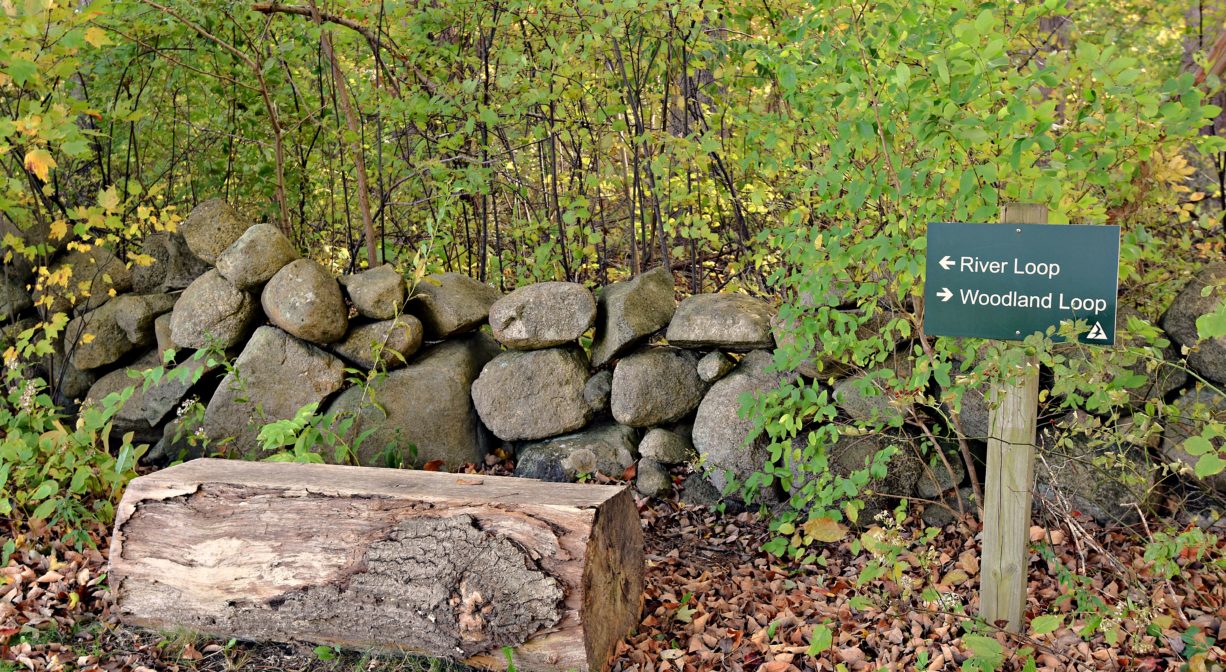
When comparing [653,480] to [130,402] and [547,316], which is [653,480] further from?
[130,402]

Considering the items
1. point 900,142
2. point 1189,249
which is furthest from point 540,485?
point 1189,249

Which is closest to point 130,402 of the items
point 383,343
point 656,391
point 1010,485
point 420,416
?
point 383,343

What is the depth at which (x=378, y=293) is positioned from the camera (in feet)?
15.7

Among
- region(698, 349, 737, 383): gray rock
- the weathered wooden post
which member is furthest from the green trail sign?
region(698, 349, 737, 383): gray rock

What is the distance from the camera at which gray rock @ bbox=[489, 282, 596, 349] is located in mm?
4625

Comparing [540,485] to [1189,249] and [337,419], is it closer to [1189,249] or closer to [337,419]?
[337,419]

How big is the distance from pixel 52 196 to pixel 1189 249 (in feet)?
19.0

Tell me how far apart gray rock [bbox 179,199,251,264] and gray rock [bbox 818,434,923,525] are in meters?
3.26

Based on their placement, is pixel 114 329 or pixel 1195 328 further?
pixel 114 329

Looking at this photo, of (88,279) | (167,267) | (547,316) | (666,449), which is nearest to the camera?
(666,449)

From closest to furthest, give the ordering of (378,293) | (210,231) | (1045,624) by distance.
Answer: (1045,624) < (378,293) < (210,231)

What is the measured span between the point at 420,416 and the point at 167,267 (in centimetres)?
187

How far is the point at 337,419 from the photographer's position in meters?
4.78

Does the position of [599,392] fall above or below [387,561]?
above
